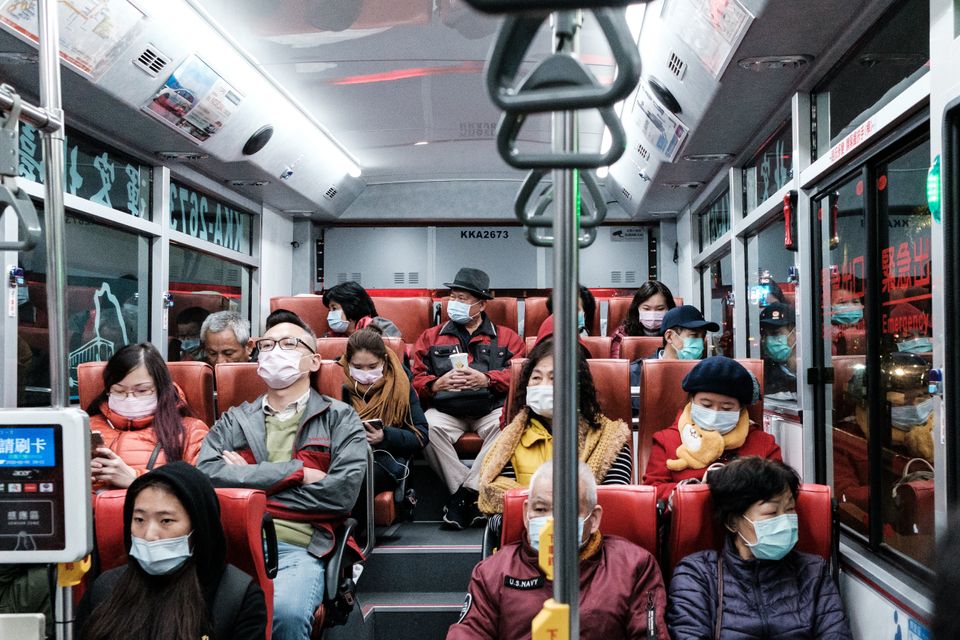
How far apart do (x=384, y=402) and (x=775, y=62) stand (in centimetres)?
259

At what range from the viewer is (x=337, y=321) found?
21.7 ft

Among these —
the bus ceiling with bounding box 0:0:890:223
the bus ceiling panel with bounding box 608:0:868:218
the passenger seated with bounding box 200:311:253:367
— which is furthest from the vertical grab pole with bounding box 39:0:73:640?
the passenger seated with bounding box 200:311:253:367

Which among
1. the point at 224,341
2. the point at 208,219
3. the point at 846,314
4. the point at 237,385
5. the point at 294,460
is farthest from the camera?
the point at 208,219

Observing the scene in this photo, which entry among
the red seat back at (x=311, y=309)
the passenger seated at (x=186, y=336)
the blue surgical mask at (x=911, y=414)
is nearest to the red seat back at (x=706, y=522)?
the blue surgical mask at (x=911, y=414)

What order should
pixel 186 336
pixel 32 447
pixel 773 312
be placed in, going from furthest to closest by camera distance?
pixel 186 336 < pixel 773 312 < pixel 32 447

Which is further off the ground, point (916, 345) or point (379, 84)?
point (379, 84)

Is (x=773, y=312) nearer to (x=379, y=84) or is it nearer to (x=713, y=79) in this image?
(x=713, y=79)

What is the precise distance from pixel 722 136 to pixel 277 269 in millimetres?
5019

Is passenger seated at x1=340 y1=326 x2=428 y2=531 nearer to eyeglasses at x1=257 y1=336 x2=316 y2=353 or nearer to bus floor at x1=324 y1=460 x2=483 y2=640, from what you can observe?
bus floor at x1=324 y1=460 x2=483 y2=640

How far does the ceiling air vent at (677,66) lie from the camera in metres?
4.77

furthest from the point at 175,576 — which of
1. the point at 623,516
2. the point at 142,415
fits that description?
the point at 623,516

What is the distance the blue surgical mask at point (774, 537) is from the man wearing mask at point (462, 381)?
163 centimetres

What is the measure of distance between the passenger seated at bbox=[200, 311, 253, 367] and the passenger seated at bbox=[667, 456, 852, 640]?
3413mm

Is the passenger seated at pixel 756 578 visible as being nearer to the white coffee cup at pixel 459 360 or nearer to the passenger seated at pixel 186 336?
the white coffee cup at pixel 459 360
